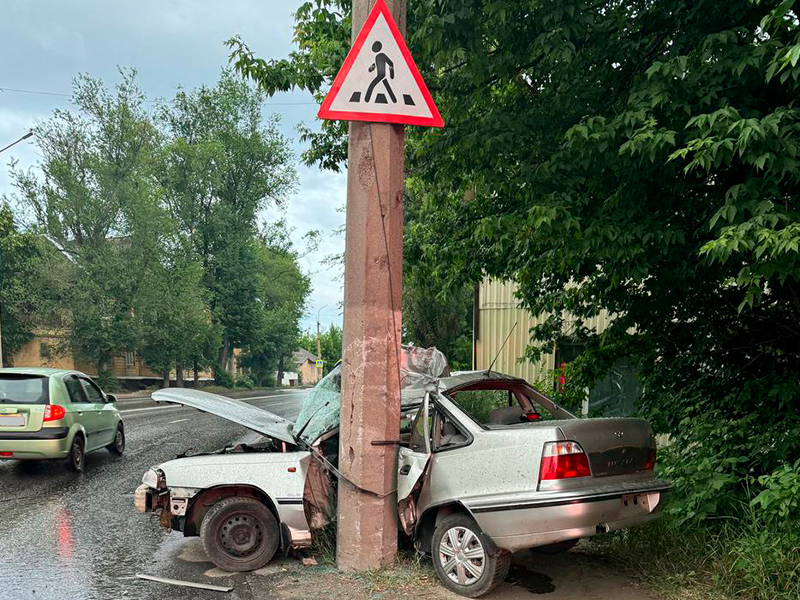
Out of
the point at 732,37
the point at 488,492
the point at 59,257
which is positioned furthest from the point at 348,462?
the point at 59,257

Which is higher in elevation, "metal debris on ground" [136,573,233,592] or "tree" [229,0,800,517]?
"tree" [229,0,800,517]

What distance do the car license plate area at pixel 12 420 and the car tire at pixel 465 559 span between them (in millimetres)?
7157

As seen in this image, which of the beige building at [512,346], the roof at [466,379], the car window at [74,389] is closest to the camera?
the roof at [466,379]

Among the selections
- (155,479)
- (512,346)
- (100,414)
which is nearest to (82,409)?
(100,414)

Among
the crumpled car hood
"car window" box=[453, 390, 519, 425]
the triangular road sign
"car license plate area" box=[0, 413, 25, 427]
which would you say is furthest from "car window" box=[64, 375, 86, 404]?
the triangular road sign

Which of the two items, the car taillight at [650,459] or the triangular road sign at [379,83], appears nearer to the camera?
the car taillight at [650,459]

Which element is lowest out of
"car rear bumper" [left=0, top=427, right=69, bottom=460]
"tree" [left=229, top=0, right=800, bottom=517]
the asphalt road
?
the asphalt road

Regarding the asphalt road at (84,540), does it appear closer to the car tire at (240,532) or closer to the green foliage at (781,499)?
the car tire at (240,532)

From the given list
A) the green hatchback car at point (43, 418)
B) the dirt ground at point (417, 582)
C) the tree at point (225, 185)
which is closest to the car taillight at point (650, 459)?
the dirt ground at point (417, 582)

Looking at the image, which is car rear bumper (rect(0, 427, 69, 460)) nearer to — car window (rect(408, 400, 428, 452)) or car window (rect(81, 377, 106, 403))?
car window (rect(81, 377, 106, 403))

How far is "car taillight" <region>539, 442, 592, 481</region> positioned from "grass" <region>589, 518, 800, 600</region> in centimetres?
114

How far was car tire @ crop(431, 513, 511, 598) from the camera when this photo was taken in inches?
192

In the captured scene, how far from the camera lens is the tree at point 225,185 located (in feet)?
149

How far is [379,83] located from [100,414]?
8.21 m
